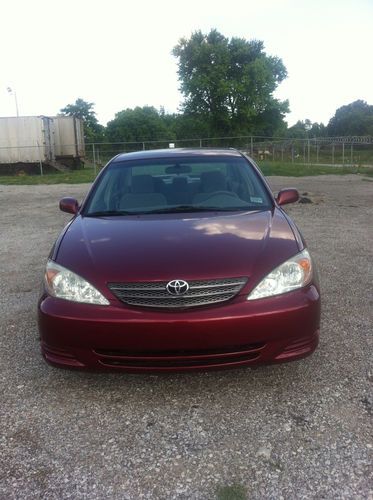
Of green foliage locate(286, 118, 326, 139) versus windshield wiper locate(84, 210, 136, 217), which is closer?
windshield wiper locate(84, 210, 136, 217)

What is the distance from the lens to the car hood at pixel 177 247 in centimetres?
289

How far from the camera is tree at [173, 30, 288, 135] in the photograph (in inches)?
2154

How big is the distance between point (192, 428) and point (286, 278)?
99cm

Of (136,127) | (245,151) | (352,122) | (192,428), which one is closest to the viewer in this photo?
(192,428)

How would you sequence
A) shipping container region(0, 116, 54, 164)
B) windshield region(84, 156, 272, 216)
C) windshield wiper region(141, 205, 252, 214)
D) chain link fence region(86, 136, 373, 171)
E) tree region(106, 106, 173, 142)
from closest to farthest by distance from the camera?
windshield wiper region(141, 205, 252, 214), windshield region(84, 156, 272, 216), shipping container region(0, 116, 54, 164), chain link fence region(86, 136, 373, 171), tree region(106, 106, 173, 142)

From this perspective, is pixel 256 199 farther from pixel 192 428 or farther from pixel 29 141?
pixel 29 141

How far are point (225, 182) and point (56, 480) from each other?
280cm

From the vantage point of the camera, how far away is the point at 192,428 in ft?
8.88

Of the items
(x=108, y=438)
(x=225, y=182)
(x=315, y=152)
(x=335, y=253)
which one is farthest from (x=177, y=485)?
(x=315, y=152)

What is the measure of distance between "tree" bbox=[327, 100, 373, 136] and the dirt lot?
72.2 metres

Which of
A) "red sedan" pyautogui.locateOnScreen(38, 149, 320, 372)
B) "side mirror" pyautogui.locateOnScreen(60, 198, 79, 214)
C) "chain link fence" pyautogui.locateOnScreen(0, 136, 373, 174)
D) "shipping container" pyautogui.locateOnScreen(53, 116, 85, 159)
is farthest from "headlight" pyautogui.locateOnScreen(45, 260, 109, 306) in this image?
"shipping container" pyautogui.locateOnScreen(53, 116, 85, 159)

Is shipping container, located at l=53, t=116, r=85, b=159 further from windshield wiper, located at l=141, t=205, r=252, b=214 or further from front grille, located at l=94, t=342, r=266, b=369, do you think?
front grille, located at l=94, t=342, r=266, b=369

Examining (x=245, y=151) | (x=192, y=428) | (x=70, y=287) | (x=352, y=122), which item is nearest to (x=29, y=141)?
(x=245, y=151)

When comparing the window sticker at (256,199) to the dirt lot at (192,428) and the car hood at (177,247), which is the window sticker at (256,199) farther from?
the dirt lot at (192,428)
